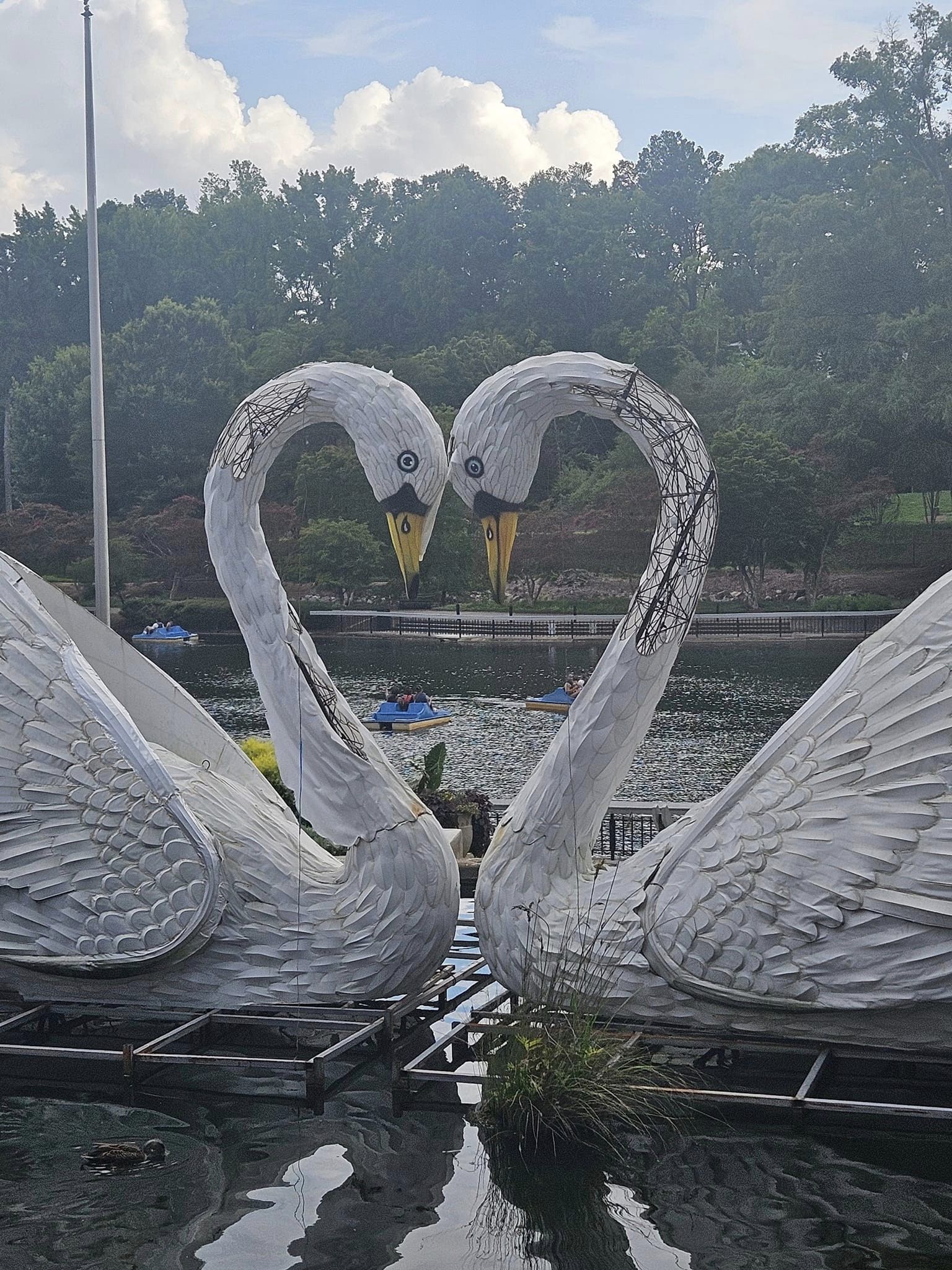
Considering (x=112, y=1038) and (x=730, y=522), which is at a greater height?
(x=730, y=522)

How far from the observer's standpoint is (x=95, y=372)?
14.0 meters

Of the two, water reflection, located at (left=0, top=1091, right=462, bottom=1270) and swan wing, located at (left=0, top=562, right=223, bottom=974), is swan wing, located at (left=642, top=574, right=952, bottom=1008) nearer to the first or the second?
water reflection, located at (left=0, top=1091, right=462, bottom=1270)

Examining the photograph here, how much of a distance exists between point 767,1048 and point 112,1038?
9.03 feet

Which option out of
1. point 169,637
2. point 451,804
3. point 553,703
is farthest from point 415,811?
point 169,637

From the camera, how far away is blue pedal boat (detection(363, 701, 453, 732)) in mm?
22484

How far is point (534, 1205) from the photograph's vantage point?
4.85m

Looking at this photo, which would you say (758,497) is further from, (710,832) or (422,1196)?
(422,1196)

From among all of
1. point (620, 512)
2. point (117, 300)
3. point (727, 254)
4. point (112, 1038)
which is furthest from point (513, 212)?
point (112, 1038)

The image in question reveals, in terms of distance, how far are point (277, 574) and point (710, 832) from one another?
2105 mm

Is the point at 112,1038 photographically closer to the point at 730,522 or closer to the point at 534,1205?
the point at 534,1205

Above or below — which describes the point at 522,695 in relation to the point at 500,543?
below

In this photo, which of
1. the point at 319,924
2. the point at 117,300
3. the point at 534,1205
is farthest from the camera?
the point at 117,300

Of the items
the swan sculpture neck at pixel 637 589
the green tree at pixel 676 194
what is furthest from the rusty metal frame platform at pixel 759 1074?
the green tree at pixel 676 194

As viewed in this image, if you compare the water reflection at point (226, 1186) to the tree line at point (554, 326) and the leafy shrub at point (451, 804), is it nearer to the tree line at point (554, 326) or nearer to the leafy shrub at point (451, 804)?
the leafy shrub at point (451, 804)
